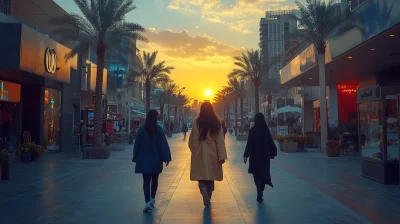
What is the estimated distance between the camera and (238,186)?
32.6ft

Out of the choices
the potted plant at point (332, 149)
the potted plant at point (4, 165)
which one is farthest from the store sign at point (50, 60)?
the potted plant at point (332, 149)

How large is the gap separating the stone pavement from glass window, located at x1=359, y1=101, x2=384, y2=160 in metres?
0.83

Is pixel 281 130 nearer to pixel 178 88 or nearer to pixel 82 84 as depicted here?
pixel 82 84

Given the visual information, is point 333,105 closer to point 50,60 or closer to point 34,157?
point 50,60

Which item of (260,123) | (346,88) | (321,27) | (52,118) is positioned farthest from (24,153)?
(346,88)

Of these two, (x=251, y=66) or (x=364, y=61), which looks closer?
(x=364, y=61)

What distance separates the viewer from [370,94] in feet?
35.9

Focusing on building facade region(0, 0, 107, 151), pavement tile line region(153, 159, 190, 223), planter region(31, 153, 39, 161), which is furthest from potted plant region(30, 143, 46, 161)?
pavement tile line region(153, 159, 190, 223)

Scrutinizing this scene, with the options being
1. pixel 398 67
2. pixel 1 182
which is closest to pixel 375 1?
pixel 398 67

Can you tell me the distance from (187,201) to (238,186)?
230cm

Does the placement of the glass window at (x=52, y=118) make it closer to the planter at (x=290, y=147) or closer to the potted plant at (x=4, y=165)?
the potted plant at (x=4, y=165)

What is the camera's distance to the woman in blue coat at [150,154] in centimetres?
694

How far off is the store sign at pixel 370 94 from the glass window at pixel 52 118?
16.1 metres

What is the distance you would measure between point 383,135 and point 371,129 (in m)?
0.81
